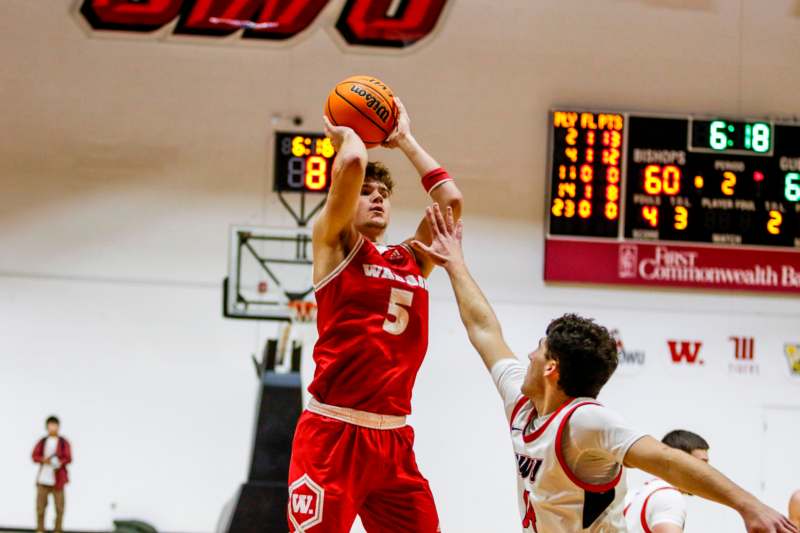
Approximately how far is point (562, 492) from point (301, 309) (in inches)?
291

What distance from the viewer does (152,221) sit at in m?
11.6

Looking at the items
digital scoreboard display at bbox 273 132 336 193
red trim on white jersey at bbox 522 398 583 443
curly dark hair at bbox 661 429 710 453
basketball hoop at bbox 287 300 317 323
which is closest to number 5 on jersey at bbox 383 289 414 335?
red trim on white jersey at bbox 522 398 583 443

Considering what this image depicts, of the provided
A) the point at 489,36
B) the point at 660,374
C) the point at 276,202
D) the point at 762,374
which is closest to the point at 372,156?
the point at 276,202

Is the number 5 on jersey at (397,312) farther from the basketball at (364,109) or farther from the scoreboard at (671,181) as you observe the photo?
the scoreboard at (671,181)

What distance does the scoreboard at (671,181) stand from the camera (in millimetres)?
10984

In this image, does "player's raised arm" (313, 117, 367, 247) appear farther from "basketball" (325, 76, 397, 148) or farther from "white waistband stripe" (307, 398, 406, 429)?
"white waistband stripe" (307, 398, 406, 429)

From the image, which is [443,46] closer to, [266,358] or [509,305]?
[509,305]

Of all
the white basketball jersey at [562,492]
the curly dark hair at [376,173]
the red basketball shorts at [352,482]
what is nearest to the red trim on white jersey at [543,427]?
the white basketball jersey at [562,492]

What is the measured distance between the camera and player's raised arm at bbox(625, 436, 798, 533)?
2701mm

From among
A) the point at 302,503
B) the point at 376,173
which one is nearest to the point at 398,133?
the point at 376,173

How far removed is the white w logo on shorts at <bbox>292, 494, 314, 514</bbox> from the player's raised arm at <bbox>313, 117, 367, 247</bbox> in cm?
107

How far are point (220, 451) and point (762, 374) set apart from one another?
20.4 feet

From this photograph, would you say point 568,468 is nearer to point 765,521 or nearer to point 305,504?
point 765,521

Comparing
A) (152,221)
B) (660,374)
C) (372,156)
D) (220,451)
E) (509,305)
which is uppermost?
(372,156)
